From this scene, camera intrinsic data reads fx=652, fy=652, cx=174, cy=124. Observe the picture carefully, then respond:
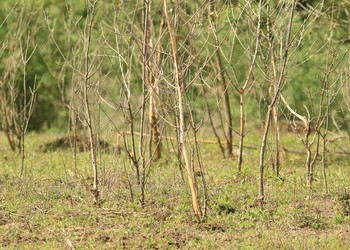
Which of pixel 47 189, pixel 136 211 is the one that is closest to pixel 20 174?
pixel 47 189

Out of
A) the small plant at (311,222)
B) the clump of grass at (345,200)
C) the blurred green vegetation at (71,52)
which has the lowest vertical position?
the small plant at (311,222)

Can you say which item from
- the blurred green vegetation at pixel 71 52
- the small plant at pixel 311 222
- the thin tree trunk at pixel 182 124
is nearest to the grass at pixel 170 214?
the small plant at pixel 311 222

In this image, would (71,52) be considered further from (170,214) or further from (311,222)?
(311,222)

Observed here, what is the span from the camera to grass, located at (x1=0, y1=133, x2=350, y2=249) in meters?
5.97

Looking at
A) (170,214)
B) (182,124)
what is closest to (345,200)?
(170,214)

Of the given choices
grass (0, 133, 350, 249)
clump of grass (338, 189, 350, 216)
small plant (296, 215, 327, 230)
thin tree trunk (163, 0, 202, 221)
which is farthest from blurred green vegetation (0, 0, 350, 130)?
small plant (296, 215, 327, 230)

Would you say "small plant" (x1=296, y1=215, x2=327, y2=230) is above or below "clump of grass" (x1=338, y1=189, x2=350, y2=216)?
below

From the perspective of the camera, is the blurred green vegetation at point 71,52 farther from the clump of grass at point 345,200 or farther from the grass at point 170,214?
the clump of grass at point 345,200

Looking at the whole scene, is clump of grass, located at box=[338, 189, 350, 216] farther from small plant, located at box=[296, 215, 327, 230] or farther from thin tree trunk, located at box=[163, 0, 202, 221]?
thin tree trunk, located at box=[163, 0, 202, 221]

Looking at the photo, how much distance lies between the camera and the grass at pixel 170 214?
5.97 metres

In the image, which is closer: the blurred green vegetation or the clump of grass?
the clump of grass

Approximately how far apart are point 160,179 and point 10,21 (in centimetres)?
749

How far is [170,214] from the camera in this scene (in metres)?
6.89

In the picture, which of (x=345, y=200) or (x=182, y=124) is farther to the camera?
(x=345, y=200)
